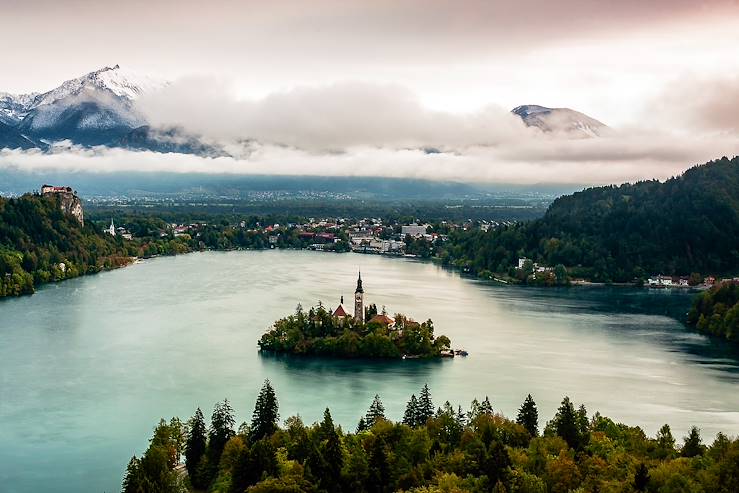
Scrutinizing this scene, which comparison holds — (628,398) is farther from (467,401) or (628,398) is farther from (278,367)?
(278,367)

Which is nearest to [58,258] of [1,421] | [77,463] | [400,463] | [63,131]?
[1,421]

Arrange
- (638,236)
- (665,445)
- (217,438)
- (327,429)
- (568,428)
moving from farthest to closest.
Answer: (638,236) < (217,438) < (568,428) < (327,429) < (665,445)

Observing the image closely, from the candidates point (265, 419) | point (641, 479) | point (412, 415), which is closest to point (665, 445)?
point (641, 479)

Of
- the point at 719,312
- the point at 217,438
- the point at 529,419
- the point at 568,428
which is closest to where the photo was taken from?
the point at 568,428

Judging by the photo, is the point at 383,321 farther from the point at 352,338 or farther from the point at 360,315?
the point at 352,338

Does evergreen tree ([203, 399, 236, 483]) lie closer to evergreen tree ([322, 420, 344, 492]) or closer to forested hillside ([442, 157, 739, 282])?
evergreen tree ([322, 420, 344, 492])

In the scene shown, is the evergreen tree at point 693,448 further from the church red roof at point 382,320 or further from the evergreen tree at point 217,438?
the church red roof at point 382,320

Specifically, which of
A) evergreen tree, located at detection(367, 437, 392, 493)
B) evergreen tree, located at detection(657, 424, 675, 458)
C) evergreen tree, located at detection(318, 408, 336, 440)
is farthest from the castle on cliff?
evergreen tree, located at detection(657, 424, 675, 458)
